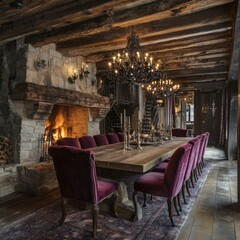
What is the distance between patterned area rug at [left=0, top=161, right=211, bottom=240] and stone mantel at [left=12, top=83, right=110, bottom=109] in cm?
185

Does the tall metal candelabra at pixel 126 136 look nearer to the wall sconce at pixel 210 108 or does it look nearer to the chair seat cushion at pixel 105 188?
the chair seat cushion at pixel 105 188

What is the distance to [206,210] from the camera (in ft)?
9.10

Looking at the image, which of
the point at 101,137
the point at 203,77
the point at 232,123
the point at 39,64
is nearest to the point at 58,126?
the point at 101,137

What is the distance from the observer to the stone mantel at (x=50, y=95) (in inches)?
139

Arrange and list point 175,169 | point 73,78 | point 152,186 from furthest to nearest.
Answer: point 73,78, point 152,186, point 175,169

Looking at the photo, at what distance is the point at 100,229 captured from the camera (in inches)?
89.8

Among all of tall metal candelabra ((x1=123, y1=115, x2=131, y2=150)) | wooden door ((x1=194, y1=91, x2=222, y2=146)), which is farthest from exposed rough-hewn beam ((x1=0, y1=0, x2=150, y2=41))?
wooden door ((x1=194, y1=91, x2=222, y2=146))

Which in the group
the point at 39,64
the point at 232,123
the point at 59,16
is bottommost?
the point at 232,123

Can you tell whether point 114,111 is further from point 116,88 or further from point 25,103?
point 25,103

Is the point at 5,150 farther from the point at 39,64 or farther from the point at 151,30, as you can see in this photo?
the point at 151,30

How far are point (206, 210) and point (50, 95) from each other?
10.4 feet

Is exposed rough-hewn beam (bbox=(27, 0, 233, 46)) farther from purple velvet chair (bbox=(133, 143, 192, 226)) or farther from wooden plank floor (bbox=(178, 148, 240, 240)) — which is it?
wooden plank floor (bbox=(178, 148, 240, 240))

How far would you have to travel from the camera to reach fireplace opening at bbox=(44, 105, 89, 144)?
17.4 feet

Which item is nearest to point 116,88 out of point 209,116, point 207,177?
point 207,177
